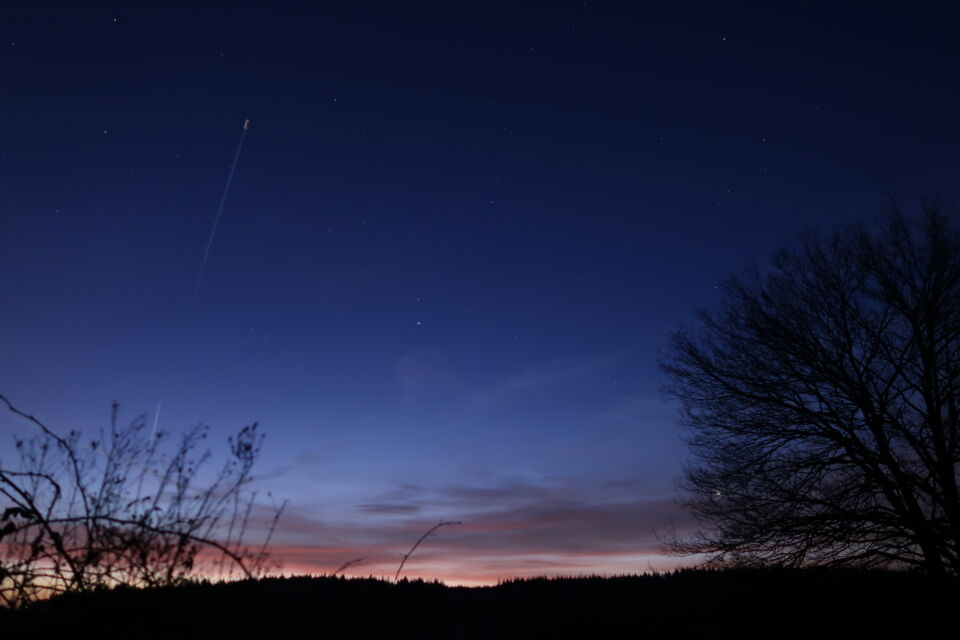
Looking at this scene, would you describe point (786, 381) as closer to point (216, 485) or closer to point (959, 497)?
point (959, 497)

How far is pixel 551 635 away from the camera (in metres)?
6.14

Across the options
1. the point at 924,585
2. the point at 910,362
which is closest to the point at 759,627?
the point at 924,585

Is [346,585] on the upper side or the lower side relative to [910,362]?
lower

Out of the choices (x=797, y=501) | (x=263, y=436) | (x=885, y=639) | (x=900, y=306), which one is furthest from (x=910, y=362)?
(x=263, y=436)

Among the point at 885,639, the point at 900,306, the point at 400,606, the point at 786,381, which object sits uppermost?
the point at 900,306

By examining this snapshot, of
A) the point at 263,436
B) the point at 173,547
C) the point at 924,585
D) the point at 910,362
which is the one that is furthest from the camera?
the point at 910,362

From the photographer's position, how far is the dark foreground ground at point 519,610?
182 inches

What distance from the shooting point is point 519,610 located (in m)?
7.17

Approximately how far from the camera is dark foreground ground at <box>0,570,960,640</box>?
462 cm

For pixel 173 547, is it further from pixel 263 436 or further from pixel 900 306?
pixel 900 306

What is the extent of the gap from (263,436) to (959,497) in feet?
45.0

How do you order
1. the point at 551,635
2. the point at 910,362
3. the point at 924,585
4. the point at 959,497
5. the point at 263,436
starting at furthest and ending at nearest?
the point at 910,362, the point at 959,497, the point at 924,585, the point at 551,635, the point at 263,436

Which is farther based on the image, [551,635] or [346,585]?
[346,585]

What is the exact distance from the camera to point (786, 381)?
13492 mm
